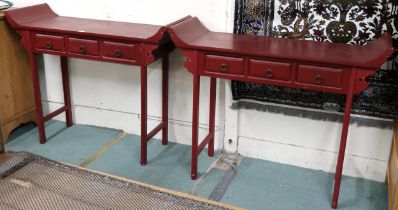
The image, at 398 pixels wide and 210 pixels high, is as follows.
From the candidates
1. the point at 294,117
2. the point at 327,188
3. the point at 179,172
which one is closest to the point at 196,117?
the point at 179,172

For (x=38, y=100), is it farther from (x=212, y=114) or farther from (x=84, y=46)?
(x=212, y=114)

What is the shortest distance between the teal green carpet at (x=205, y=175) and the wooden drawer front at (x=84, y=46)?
31.2 inches

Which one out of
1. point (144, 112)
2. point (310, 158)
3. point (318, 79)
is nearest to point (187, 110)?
point (144, 112)

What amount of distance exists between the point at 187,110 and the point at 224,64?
893mm

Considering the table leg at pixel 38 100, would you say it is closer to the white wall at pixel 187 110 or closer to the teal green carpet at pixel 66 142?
the teal green carpet at pixel 66 142

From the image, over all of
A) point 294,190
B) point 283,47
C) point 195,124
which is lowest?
point 294,190

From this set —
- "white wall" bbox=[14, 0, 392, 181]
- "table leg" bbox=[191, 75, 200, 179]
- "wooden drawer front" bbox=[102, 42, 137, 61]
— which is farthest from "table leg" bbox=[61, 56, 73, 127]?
"table leg" bbox=[191, 75, 200, 179]

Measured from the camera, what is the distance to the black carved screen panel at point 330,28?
9.05 feet

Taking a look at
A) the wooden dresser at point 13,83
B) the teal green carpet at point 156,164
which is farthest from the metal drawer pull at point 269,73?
the wooden dresser at point 13,83

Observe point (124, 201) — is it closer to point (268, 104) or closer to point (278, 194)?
point (278, 194)

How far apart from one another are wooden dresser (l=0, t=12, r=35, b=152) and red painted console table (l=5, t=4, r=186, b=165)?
0.89ft

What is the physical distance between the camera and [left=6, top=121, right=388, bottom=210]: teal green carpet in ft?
9.36

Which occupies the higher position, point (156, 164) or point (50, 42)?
point (50, 42)

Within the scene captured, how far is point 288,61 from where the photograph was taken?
2582 millimetres
